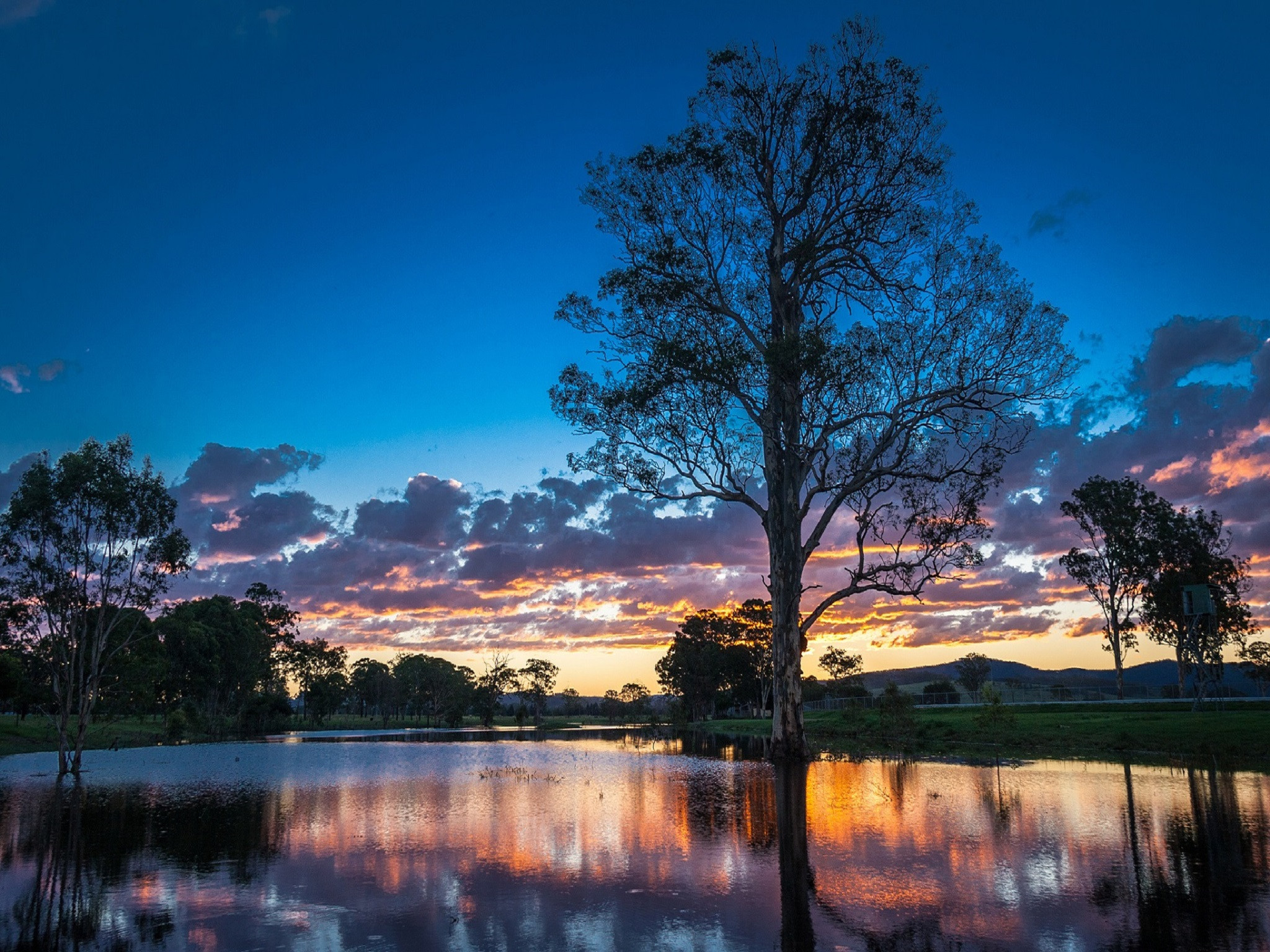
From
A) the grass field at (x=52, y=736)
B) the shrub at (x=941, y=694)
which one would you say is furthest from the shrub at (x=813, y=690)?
the grass field at (x=52, y=736)

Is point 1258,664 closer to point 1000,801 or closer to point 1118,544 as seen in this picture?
point 1118,544

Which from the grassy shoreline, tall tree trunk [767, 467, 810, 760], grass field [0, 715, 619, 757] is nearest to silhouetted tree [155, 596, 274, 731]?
grass field [0, 715, 619, 757]

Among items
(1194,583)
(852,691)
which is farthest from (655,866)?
(852,691)

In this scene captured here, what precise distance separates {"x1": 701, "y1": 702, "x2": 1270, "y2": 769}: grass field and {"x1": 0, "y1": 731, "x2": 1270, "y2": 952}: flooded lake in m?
8.07

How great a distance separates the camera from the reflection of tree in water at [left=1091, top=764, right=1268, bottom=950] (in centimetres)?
704

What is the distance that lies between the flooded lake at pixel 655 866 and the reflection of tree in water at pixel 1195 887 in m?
0.05

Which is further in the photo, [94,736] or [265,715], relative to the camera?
[265,715]

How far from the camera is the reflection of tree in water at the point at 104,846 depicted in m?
7.74

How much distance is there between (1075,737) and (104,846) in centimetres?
3378

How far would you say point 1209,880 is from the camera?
922 cm

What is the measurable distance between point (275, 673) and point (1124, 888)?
114m

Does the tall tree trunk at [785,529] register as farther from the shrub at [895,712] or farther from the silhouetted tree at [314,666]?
the silhouetted tree at [314,666]

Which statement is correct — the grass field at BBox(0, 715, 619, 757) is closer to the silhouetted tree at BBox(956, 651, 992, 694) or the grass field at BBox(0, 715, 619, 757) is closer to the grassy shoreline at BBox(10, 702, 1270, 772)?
the grassy shoreline at BBox(10, 702, 1270, 772)

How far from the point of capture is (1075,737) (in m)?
33.1
